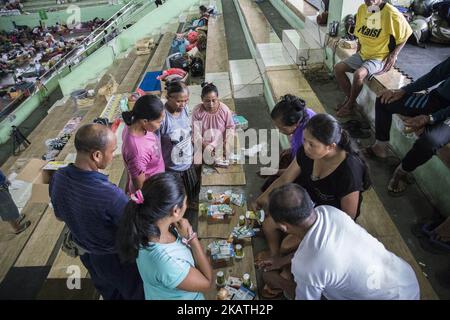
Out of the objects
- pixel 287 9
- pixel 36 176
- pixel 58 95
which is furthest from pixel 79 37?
pixel 36 176

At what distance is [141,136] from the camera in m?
2.28

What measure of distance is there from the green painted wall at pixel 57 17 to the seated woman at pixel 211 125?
45.3 ft

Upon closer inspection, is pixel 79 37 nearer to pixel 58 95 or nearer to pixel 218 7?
pixel 58 95

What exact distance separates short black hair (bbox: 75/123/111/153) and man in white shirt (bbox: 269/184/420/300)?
3.07ft

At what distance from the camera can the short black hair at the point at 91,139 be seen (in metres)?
1.66

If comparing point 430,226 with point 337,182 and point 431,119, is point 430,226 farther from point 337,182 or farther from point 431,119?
point 337,182

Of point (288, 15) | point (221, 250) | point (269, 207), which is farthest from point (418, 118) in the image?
point (288, 15)

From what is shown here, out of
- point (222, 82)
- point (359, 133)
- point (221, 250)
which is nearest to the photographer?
point (221, 250)

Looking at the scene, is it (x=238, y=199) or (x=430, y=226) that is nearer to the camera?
(x=430, y=226)

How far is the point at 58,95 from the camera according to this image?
30.5 feet

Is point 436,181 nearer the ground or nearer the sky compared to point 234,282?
nearer the sky

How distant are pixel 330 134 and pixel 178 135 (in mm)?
1406

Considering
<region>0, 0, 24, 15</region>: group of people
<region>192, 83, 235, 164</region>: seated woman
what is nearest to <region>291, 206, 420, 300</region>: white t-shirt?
<region>192, 83, 235, 164</region>: seated woman

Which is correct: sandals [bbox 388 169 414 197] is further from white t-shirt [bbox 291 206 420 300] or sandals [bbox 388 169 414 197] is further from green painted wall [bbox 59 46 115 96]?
green painted wall [bbox 59 46 115 96]
